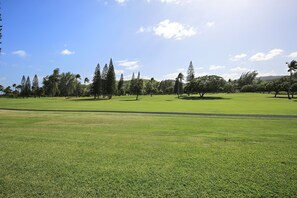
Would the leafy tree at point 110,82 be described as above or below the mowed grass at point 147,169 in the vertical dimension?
above

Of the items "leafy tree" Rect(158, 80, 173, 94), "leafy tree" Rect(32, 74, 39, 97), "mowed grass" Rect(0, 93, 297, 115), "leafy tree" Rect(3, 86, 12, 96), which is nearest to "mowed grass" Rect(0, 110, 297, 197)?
"mowed grass" Rect(0, 93, 297, 115)

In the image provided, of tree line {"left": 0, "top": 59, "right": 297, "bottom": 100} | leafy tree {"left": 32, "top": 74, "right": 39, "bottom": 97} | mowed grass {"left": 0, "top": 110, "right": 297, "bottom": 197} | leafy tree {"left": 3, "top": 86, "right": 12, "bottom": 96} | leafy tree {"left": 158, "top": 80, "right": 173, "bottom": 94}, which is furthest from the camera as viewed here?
leafy tree {"left": 158, "top": 80, "right": 173, "bottom": 94}

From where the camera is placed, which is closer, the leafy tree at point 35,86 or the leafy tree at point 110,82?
the leafy tree at point 110,82

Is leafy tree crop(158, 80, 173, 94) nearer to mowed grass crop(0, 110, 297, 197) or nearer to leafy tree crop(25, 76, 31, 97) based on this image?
leafy tree crop(25, 76, 31, 97)

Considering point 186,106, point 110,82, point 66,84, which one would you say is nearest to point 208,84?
point 110,82

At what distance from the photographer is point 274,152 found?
7062 millimetres

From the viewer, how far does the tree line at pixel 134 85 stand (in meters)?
83.4

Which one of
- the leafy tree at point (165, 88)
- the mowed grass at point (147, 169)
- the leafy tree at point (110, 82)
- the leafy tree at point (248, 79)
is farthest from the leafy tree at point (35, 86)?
the leafy tree at point (248, 79)

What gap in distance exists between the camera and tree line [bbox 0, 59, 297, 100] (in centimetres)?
8344

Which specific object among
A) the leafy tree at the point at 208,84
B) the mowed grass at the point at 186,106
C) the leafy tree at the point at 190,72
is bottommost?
the mowed grass at the point at 186,106

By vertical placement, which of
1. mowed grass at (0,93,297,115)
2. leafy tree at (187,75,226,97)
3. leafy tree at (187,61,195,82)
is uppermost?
leafy tree at (187,61,195,82)

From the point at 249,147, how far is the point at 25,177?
26.6 feet

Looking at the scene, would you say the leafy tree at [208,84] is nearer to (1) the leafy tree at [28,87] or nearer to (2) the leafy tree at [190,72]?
(2) the leafy tree at [190,72]

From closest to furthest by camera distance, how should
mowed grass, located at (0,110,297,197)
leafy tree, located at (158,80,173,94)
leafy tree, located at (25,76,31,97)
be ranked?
mowed grass, located at (0,110,297,197)
leafy tree, located at (25,76,31,97)
leafy tree, located at (158,80,173,94)
